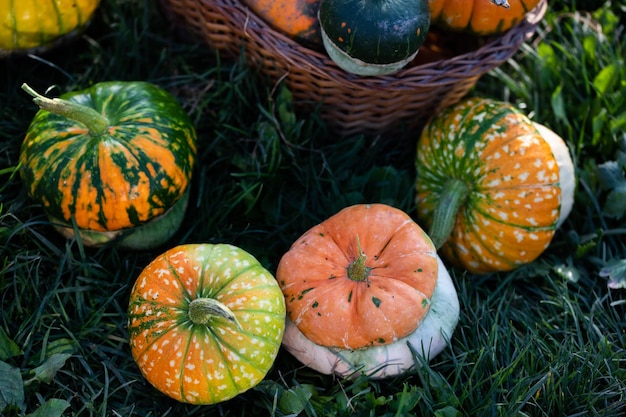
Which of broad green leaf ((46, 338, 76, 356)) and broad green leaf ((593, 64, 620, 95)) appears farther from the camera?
broad green leaf ((593, 64, 620, 95))

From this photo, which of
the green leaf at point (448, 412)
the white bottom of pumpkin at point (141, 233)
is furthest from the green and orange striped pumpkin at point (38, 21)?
the green leaf at point (448, 412)

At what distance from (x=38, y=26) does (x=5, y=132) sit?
0.44 m

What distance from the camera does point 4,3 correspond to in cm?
235

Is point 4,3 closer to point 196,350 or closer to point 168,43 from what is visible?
point 168,43

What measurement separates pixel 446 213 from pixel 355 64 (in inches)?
24.8

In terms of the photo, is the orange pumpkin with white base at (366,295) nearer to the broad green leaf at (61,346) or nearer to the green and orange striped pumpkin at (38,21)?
the broad green leaf at (61,346)

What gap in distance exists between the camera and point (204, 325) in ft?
6.35

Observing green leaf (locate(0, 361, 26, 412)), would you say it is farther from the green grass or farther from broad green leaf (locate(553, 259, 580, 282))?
broad green leaf (locate(553, 259, 580, 282))

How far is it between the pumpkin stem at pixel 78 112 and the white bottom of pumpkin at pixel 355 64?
805 millimetres

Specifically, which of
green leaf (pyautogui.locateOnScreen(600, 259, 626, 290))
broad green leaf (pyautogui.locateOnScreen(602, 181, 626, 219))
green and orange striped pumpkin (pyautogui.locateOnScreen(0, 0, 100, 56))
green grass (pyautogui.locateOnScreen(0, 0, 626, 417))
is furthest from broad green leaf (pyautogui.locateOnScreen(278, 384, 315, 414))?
green and orange striped pumpkin (pyautogui.locateOnScreen(0, 0, 100, 56))

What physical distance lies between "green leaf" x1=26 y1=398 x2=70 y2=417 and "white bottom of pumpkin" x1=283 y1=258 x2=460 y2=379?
71 cm

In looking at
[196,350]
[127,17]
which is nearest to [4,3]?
[127,17]

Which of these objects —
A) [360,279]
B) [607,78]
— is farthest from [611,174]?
[360,279]

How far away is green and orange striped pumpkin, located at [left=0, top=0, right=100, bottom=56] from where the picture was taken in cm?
238
